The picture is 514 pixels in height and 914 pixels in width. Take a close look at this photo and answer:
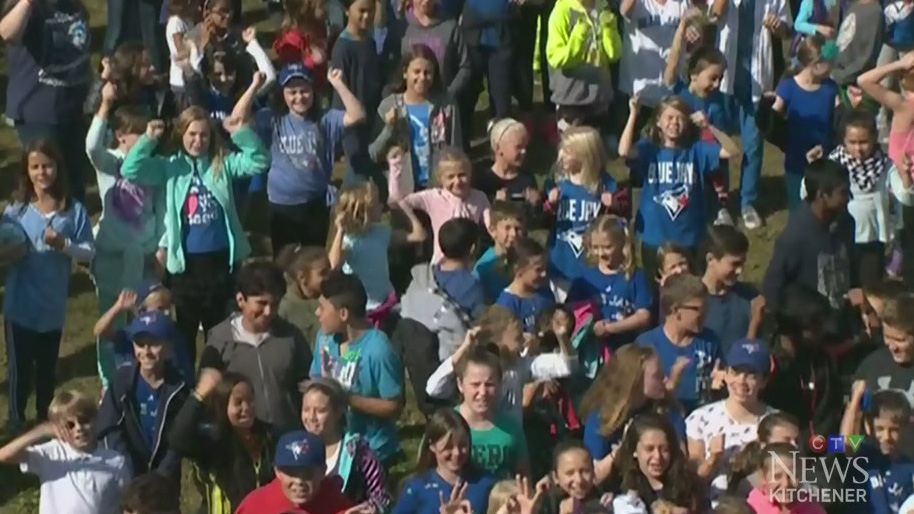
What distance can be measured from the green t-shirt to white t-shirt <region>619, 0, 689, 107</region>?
473 cm

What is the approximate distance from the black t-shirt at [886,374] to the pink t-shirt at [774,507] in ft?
3.23

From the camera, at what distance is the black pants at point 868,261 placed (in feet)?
32.8

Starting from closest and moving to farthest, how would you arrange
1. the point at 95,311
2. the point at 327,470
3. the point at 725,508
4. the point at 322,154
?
the point at 725,508 < the point at 327,470 < the point at 322,154 < the point at 95,311

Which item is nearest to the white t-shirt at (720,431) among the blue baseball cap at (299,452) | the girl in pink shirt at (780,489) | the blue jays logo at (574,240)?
the girl in pink shirt at (780,489)

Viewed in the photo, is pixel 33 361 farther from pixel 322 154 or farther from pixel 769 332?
pixel 769 332

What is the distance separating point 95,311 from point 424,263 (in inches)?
107

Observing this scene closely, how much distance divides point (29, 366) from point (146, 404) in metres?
1.71

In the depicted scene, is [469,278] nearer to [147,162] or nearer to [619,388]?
[619,388]

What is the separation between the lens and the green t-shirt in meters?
→ 7.53

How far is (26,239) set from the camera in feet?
29.0

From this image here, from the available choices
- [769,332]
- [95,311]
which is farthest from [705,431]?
[95,311]

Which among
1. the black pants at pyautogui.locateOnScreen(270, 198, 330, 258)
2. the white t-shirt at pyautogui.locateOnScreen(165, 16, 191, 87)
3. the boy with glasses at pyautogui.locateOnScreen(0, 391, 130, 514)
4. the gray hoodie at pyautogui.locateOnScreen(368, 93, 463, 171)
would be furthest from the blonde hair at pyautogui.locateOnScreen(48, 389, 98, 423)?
the white t-shirt at pyautogui.locateOnScreen(165, 16, 191, 87)

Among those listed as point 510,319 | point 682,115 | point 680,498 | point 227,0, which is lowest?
point 680,498

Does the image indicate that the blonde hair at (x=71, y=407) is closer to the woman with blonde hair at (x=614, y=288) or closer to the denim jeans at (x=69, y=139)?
the woman with blonde hair at (x=614, y=288)
